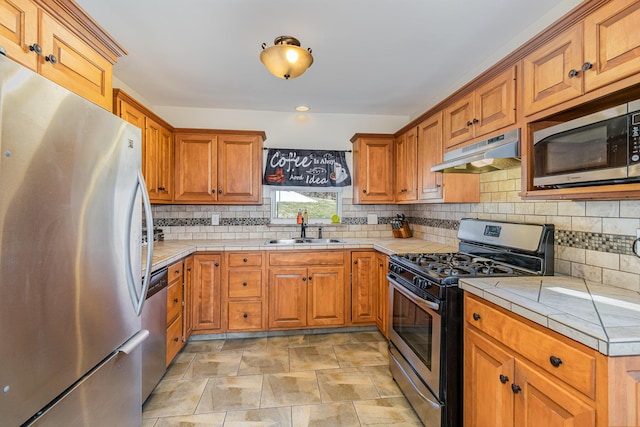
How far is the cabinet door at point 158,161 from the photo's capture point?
257cm

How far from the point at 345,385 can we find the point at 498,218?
5.61ft

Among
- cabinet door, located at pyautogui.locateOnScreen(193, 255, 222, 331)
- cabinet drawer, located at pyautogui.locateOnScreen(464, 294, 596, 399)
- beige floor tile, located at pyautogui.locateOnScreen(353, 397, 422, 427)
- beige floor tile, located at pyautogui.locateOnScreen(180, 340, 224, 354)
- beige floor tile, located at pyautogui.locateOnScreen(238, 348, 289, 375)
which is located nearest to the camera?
cabinet drawer, located at pyautogui.locateOnScreen(464, 294, 596, 399)

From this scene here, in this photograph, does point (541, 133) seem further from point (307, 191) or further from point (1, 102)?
point (307, 191)

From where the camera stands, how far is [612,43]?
1.17 m

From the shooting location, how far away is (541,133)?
147cm

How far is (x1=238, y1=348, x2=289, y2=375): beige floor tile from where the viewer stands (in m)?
2.35

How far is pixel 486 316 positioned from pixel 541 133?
954 millimetres

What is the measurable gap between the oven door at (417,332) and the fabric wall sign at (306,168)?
1693mm

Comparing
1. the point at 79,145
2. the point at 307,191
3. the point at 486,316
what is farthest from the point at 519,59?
the point at 307,191

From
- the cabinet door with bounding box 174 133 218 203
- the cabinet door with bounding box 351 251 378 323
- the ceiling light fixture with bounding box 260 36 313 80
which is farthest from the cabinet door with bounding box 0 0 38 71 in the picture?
the cabinet door with bounding box 351 251 378 323

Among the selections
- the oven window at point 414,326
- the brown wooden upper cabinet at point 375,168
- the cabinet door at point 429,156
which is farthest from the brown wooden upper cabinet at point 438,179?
the oven window at point 414,326

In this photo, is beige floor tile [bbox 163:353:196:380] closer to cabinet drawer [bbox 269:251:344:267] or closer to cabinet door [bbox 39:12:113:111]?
cabinet drawer [bbox 269:251:344:267]

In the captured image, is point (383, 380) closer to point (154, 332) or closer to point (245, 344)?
point (245, 344)

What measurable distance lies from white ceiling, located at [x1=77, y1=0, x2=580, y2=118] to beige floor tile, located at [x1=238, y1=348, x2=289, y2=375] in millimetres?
2499
